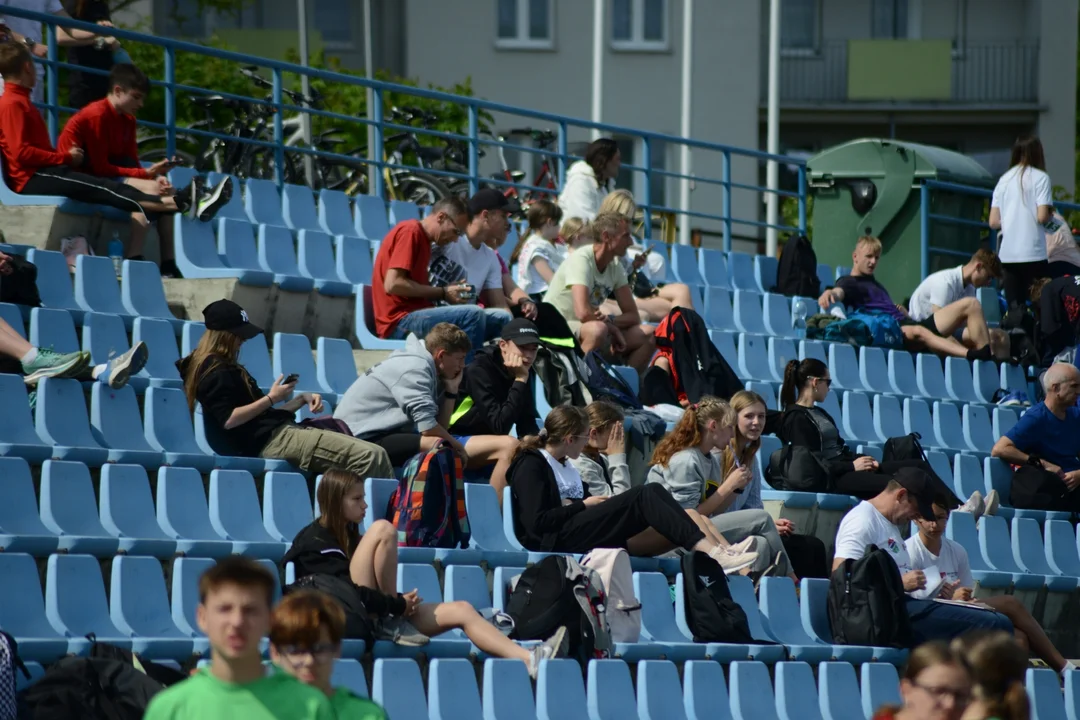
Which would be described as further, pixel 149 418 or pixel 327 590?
pixel 149 418

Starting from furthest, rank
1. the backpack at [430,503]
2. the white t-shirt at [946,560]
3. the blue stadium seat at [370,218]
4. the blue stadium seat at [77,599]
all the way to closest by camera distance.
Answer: the blue stadium seat at [370,218]
the white t-shirt at [946,560]
the backpack at [430,503]
the blue stadium seat at [77,599]

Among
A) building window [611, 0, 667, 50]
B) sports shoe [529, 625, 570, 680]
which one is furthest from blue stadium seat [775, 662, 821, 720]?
building window [611, 0, 667, 50]

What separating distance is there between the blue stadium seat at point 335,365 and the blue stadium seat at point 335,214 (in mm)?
1799

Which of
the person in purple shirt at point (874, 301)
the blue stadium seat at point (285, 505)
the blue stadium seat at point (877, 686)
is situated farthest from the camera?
the person in purple shirt at point (874, 301)

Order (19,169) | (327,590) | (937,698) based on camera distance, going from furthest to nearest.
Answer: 1. (19,169)
2. (327,590)
3. (937,698)

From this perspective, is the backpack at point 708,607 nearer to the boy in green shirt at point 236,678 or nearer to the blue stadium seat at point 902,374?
the boy in green shirt at point 236,678

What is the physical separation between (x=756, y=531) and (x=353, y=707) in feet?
13.8

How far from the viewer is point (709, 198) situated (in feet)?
84.5

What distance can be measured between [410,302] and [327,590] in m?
3.13

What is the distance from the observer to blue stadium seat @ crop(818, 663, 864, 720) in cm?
726

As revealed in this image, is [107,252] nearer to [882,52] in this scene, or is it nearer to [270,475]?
[270,475]

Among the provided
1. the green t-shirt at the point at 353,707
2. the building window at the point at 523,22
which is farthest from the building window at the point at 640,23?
the green t-shirt at the point at 353,707

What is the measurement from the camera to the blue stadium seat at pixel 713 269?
477 inches

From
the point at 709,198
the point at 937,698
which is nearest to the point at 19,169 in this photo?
the point at 937,698
